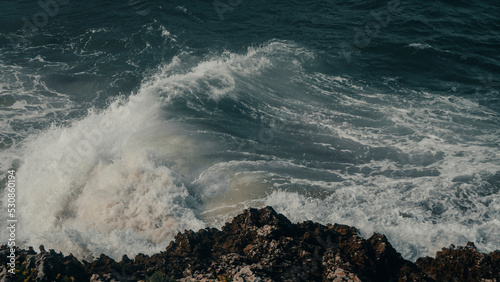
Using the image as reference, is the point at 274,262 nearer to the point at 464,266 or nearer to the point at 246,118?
the point at 464,266

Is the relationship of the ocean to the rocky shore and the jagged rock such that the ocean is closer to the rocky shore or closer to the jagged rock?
the rocky shore

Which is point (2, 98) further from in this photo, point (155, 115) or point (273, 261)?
point (273, 261)

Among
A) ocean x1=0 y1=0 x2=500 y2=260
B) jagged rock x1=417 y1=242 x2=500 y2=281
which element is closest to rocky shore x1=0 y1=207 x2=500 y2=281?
jagged rock x1=417 y1=242 x2=500 y2=281

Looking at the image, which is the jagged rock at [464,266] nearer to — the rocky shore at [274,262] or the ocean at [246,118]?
the rocky shore at [274,262]

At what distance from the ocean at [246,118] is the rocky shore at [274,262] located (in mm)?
2261

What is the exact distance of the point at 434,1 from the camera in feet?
116

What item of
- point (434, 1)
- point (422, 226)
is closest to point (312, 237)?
point (422, 226)

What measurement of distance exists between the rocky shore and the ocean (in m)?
2.26

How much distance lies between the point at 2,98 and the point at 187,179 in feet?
46.7

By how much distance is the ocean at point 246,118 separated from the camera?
55.8 feet

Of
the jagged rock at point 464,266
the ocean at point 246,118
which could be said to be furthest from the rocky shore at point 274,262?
the ocean at point 246,118

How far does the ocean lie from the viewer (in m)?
17.0

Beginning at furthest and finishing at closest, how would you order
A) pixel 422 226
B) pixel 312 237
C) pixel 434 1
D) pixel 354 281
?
pixel 434 1, pixel 422 226, pixel 312 237, pixel 354 281

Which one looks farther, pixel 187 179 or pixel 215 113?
pixel 215 113
